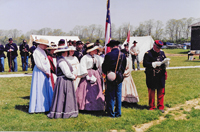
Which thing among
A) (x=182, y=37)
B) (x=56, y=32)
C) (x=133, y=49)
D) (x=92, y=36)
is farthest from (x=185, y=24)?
(x=133, y=49)

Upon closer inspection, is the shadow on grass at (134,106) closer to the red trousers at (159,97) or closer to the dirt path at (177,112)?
the red trousers at (159,97)

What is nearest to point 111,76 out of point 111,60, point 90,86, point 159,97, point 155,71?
point 111,60

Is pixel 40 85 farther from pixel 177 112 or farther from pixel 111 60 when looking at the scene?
pixel 177 112

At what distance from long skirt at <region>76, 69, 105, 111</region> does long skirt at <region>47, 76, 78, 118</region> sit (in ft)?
1.30

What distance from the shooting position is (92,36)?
222 ft

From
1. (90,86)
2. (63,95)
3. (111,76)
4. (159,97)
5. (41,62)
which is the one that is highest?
(41,62)

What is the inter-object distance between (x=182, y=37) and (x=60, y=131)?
2930 inches

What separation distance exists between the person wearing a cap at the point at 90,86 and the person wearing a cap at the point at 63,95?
1.18 ft

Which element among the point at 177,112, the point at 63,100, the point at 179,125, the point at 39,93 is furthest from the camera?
the point at 177,112

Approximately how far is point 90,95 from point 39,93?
136cm

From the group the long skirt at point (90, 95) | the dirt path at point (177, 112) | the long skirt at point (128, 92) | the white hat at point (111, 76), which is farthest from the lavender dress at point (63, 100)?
the long skirt at point (128, 92)

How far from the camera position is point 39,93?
19.0ft

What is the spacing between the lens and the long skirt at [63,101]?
5432 mm

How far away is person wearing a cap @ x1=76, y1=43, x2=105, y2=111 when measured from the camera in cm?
585
